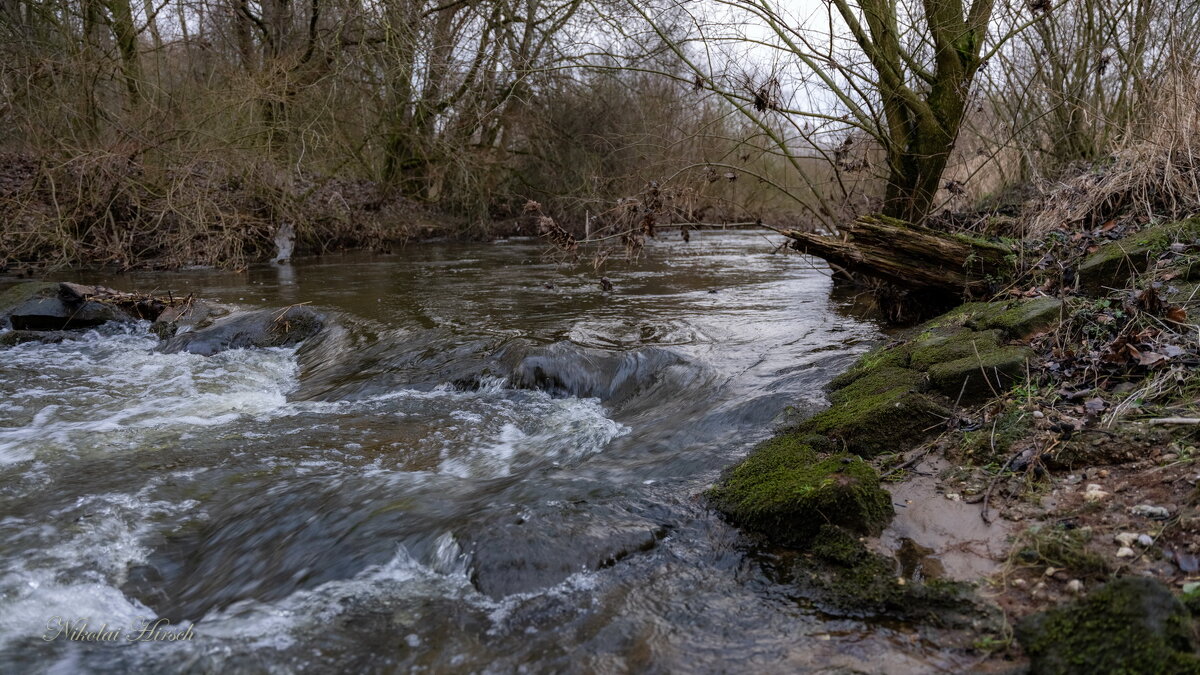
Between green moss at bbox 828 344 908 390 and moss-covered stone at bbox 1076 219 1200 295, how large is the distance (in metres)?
1.33

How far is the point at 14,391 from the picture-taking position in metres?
6.17

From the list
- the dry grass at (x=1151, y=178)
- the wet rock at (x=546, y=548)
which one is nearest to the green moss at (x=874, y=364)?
the wet rock at (x=546, y=548)

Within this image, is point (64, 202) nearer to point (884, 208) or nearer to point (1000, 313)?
point (884, 208)

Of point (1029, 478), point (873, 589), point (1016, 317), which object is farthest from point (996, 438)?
point (1016, 317)

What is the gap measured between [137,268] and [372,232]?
14.6 feet

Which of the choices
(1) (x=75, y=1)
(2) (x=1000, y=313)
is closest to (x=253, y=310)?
(2) (x=1000, y=313)

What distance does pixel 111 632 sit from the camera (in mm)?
2914

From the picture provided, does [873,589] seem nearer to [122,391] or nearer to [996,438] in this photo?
[996,438]

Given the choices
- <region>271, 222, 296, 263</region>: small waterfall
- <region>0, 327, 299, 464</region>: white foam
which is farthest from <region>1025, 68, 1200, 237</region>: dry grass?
<region>271, 222, 296, 263</region>: small waterfall

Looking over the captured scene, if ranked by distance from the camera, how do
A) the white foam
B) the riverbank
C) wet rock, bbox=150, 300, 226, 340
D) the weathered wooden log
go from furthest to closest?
wet rock, bbox=150, 300, 226, 340 < the weathered wooden log < the white foam < the riverbank

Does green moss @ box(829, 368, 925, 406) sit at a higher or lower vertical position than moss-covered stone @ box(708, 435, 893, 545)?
higher

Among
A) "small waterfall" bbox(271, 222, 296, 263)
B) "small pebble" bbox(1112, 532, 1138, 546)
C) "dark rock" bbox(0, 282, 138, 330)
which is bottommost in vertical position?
"small pebble" bbox(1112, 532, 1138, 546)

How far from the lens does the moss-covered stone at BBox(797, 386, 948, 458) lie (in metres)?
3.92

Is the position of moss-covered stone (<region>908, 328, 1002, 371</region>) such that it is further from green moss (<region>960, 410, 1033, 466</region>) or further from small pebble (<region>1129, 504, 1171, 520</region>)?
small pebble (<region>1129, 504, 1171, 520</region>)
